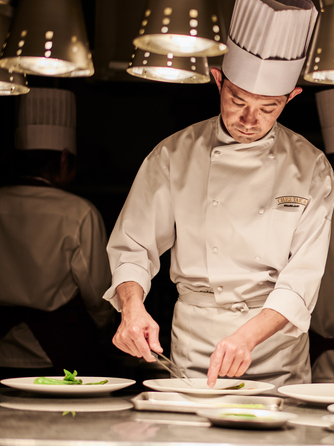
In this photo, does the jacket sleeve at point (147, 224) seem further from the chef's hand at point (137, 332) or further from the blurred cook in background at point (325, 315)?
the blurred cook in background at point (325, 315)

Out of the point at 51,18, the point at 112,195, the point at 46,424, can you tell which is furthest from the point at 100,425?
the point at 112,195

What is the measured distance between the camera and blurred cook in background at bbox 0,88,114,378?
2.79 m

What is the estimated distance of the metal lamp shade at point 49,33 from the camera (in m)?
1.77

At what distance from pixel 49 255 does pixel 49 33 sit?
128cm

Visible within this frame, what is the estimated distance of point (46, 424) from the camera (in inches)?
48.0

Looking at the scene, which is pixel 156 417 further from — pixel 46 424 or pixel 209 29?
pixel 209 29

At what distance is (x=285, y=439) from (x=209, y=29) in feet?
3.70

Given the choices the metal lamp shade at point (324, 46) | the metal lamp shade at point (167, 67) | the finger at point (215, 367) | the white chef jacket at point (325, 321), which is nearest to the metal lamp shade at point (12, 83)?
the metal lamp shade at point (167, 67)

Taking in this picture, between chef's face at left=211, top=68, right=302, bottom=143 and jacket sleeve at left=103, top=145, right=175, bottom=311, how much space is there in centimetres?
32

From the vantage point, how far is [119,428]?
1212mm

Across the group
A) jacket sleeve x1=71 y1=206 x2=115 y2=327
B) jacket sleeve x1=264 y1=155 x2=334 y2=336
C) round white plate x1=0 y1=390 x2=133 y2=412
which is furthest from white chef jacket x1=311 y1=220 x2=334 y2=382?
round white plate x1=0 y1=390 x2=133 y2=412

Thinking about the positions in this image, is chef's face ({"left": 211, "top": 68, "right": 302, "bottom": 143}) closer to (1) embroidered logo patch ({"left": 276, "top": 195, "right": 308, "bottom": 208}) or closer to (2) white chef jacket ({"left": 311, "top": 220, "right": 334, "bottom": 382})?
(1) embroidered logo patch ({"left": 276, "top": 195, "right": 308, "bottom": 208})

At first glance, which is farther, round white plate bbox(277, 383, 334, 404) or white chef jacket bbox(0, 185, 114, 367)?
white chef jacket bbox(0, 185, 114, 367)

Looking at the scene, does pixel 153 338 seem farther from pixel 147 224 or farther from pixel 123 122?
pixel 123 122
